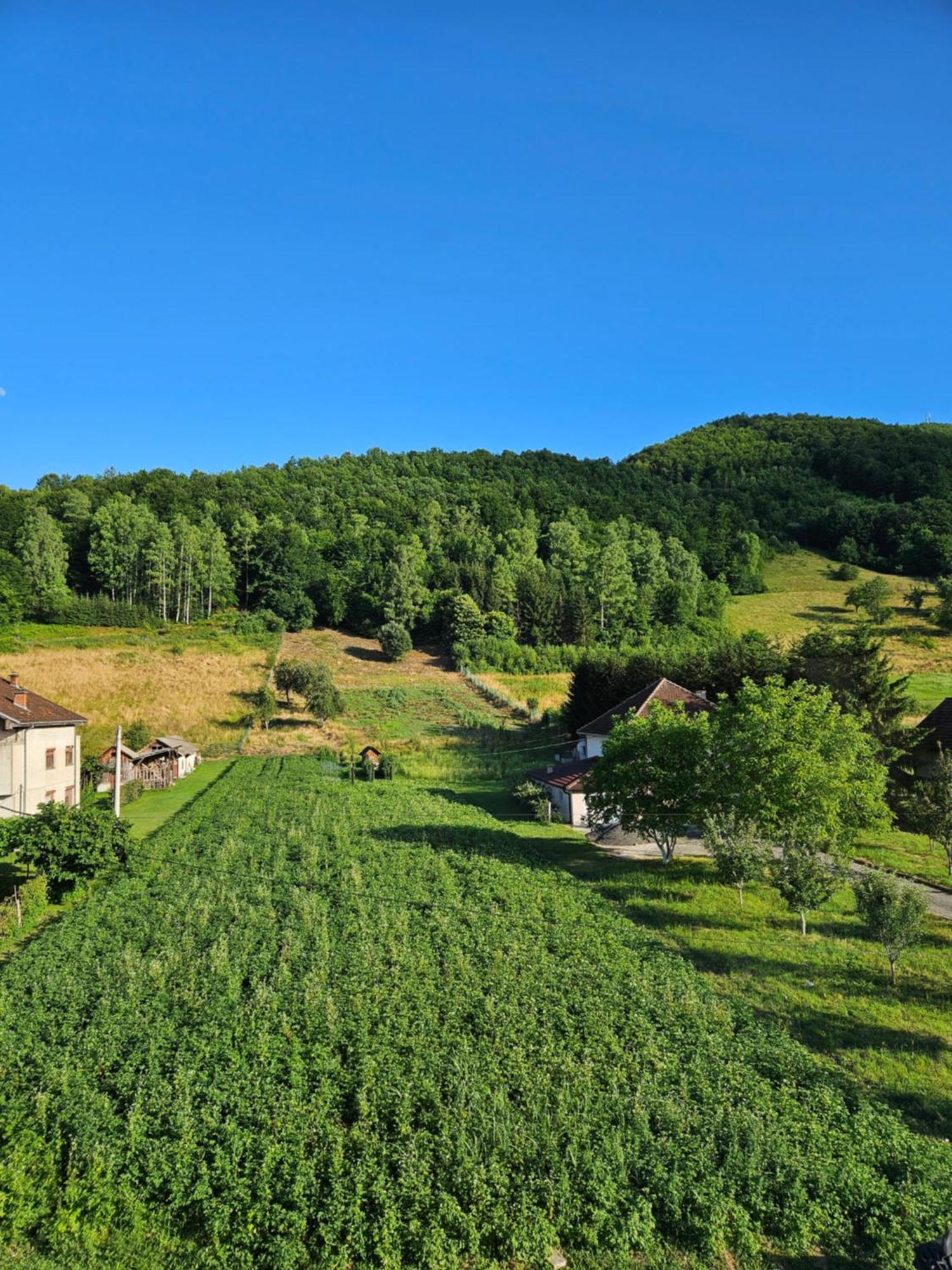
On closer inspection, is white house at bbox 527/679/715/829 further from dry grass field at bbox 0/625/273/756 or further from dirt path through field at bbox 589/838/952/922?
dry grass field at bbox 0/625/273/756

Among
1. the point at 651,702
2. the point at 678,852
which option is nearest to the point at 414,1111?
the point at 678,852

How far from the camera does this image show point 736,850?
22.5 metres

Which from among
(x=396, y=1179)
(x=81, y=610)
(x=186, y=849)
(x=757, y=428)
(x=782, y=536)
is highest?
(x=757, y=428)

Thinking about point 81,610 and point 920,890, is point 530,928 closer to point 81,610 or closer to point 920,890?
point 920,890

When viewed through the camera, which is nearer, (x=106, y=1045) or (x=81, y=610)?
(x=106, y=1045)

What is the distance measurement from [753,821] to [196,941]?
18312 millimetres

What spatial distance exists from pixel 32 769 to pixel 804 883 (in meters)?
33.0

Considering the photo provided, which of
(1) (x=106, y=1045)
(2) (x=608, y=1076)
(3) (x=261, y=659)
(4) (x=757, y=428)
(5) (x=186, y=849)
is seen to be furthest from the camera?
(4) (x=757, y=428)

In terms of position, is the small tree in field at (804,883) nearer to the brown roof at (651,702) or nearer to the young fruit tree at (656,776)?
the young fruit tree at (656,776)

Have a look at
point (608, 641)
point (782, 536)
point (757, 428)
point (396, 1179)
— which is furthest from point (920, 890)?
point (757, 428)

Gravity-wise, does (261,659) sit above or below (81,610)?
below

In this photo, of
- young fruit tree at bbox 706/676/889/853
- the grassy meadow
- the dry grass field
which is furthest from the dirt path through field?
the dry grass field

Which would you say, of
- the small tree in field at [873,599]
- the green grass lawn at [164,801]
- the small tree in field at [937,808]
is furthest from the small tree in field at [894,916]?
the small tree in field at [873,599]

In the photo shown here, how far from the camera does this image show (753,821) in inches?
949
